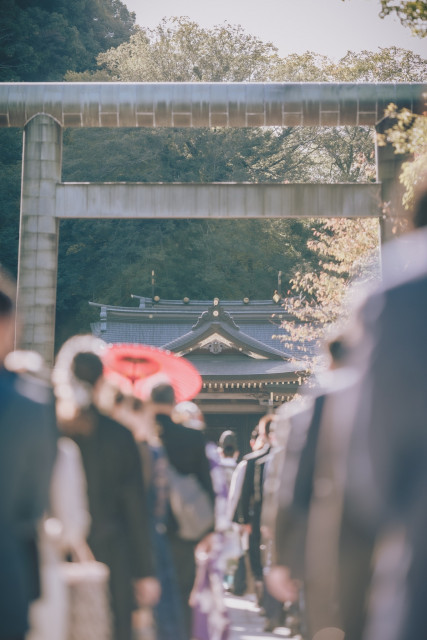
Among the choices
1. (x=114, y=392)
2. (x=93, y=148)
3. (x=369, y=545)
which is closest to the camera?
(x=369, y=545)

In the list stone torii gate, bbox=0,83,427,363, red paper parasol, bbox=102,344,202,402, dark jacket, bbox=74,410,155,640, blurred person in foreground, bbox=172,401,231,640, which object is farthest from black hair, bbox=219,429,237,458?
dark jacket, bbox=74,410,155,640

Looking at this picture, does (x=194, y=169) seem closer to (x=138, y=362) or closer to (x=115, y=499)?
(x=138, y=362)

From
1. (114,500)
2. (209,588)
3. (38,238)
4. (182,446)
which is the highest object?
(38,238)

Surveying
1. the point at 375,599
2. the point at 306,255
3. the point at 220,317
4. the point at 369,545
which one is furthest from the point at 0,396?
the point at 306,255

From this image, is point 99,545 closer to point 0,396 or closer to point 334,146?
point 0,396

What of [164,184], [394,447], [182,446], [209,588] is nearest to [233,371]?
[164,184]

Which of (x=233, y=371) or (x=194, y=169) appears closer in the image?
(x=233, y=371)

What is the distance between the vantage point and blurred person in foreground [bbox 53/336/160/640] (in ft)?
13.5

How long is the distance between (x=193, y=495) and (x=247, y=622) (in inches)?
119

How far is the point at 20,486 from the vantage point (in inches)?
100

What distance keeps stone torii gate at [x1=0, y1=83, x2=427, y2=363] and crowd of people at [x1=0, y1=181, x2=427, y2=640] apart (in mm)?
6459

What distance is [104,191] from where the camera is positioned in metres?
13.6

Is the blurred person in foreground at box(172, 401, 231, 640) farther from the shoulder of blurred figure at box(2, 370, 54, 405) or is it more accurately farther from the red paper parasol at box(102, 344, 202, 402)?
the shoulder of blurred figure at box(2, 370, 54, 405)

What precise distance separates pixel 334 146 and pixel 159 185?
904 inches
